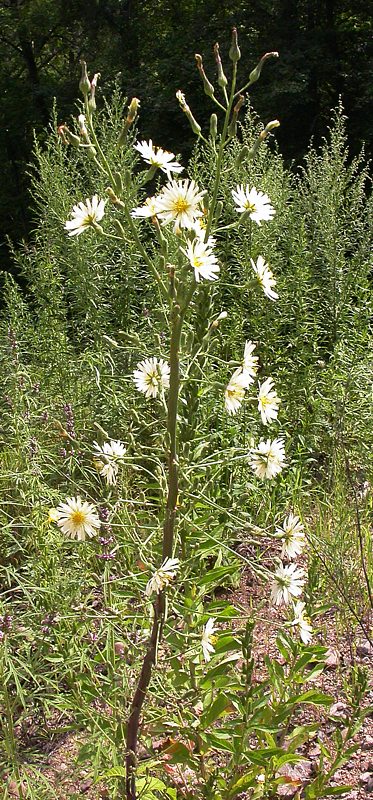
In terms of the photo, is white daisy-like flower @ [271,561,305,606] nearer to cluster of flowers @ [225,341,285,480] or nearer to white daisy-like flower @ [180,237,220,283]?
cluster of flowers @ [225,341,285,480]

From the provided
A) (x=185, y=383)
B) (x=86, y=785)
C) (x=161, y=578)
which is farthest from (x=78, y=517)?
(x=86, y=785)

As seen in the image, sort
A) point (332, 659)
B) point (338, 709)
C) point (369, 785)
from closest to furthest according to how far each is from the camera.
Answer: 1. point (369, 785)
2. point (338, 709)
3. point (332, 659)

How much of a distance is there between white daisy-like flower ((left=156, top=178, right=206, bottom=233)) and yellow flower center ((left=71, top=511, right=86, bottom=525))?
2.09 feet

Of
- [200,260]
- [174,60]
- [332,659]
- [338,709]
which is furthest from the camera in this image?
[174,60]

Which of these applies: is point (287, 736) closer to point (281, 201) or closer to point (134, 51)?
point (281, 201)

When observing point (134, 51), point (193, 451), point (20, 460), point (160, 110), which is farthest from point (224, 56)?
point (193, 451)

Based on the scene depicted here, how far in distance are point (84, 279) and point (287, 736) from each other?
244 centimetres

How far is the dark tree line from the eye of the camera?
9.93 metres

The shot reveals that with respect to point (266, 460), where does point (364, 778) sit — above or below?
below

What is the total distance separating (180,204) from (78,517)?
697 millimetres

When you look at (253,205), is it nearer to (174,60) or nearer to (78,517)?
(78,517)

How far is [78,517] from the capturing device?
5.57 ft

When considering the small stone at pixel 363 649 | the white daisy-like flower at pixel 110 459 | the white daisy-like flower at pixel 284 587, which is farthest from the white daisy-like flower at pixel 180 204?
the small stone at pixel 363 649

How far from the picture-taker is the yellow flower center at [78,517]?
5.56 ft
